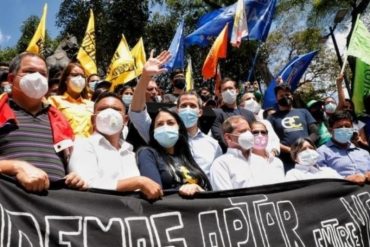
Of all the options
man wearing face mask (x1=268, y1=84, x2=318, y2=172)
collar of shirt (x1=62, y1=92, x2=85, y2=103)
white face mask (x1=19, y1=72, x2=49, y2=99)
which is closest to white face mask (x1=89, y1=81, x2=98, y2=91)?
collar of shirt (x1=62, y1=92, x2=85, y2=103)

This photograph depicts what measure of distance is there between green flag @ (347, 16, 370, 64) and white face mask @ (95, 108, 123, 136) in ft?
15.9

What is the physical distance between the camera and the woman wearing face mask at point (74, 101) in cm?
462

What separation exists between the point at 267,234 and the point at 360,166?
221 centimetres

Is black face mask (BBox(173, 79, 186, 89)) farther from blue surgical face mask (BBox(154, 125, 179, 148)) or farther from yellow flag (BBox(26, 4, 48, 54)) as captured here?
yellow flag (BBox(26, 4, 48, 54))

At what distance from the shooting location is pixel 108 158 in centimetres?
355

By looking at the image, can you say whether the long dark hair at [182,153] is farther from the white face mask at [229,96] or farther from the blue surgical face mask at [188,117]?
the white face mask at [229,96]

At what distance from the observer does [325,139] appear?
691 centimetres

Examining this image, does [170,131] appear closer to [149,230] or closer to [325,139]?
[149,230]

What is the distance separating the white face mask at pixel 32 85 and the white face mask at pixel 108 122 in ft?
1.60

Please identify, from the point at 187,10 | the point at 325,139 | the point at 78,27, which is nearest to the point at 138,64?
the point at 325,139

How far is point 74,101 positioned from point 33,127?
1550mm

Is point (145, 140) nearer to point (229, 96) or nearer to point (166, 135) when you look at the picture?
point (166, 135)

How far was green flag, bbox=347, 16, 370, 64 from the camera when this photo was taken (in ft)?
24.8

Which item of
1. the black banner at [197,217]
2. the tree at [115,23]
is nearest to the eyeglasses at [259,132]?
the black banner at [197,217]
